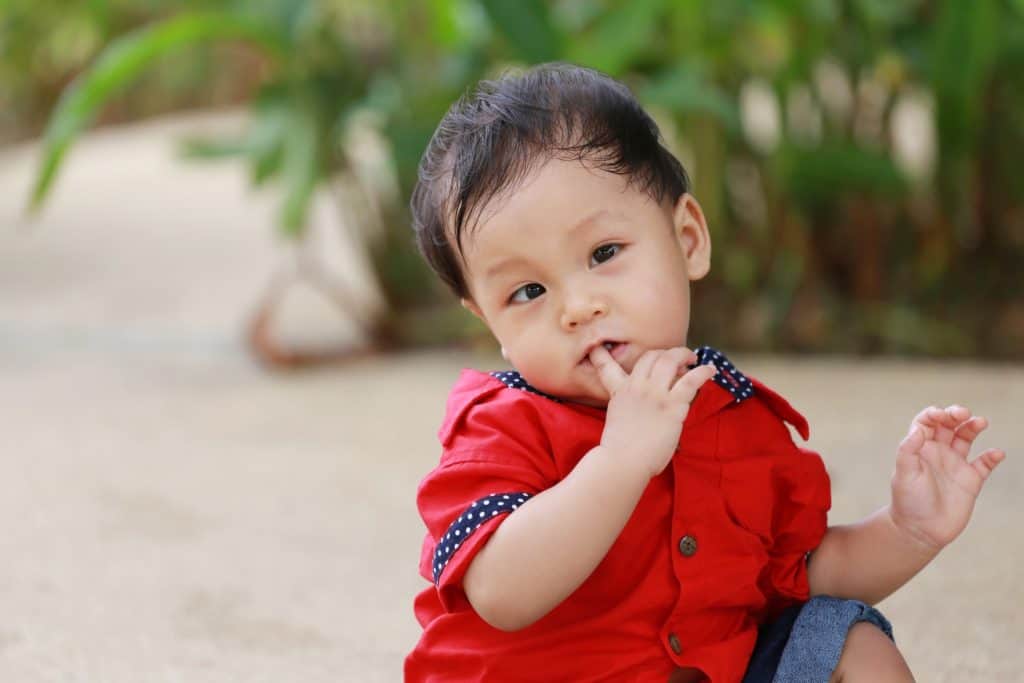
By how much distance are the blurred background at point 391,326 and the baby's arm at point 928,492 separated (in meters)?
0.19

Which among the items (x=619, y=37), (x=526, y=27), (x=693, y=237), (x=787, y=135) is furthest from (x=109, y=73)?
(x=693, y=237)

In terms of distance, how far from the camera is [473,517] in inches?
34.4

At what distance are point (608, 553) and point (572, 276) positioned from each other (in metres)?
0.20

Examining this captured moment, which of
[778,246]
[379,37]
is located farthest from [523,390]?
[379,37]

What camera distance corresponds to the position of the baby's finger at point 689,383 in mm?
878

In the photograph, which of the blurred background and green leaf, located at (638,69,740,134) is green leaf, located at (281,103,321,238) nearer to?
the blurred background

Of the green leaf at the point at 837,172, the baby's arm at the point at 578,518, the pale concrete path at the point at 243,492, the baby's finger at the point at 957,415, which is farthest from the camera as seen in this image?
the green leaf at the point at 837,172

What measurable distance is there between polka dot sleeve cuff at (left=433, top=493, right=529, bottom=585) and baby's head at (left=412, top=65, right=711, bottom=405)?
0.31 feet

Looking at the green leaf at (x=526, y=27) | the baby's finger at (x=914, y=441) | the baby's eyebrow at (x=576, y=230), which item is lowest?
the baby's finger at (x=914, y=441)

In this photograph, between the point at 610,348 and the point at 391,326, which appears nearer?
the point at 610,348

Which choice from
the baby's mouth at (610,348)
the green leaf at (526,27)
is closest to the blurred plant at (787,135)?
the green leaf at (526,27)

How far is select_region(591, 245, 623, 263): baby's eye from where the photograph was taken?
927 mm

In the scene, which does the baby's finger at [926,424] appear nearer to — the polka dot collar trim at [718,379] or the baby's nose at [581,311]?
the polka dot collar trim at [718,379]

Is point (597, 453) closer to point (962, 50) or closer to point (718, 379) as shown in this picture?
point (718, 379)
